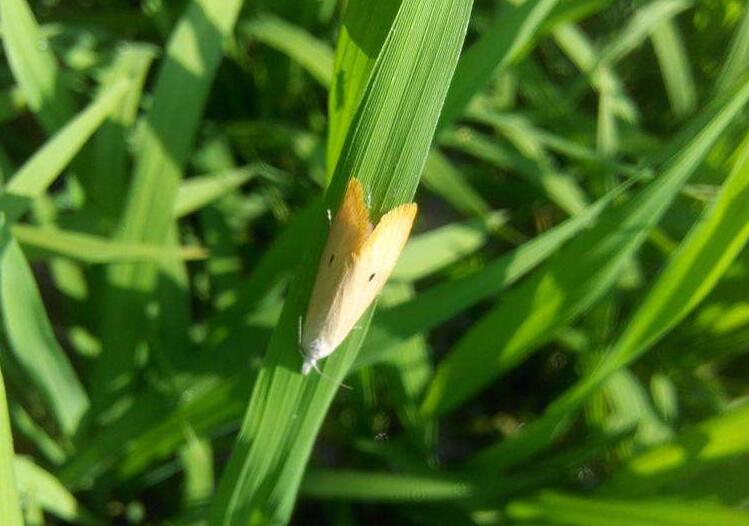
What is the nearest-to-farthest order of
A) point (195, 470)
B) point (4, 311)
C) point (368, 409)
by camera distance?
1. point (4, 311)
2. point (195, 470)
3. point (368, 409)

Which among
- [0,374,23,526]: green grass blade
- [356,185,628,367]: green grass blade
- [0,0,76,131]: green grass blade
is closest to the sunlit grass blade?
[356,185,628,367]: green grass blade

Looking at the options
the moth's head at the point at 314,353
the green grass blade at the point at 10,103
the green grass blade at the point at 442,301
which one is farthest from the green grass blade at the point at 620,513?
the green grass blade at the point at 10,103

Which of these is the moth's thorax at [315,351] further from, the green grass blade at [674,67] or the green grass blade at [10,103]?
the green grass blade at [674,67]

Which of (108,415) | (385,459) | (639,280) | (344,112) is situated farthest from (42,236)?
(639,280)

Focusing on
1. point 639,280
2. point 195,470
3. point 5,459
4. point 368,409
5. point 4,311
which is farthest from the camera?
point 639,280

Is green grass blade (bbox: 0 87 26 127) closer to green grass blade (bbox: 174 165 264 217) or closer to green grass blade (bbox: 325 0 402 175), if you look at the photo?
green grass blade (bbox: 174 165 264 217)

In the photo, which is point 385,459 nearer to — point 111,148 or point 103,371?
point 103,371

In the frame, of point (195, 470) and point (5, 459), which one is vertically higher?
point (195, 470)
